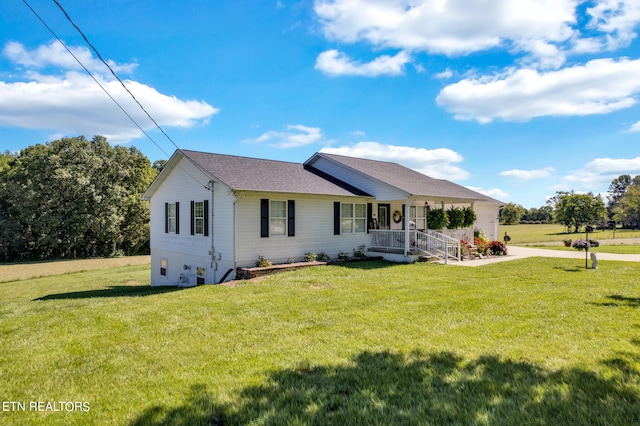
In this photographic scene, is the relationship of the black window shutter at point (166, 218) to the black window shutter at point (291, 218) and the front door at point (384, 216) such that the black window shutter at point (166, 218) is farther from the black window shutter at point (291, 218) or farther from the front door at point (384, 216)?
the front door at point (384, 216)

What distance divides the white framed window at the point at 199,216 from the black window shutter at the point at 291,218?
3.80 meters

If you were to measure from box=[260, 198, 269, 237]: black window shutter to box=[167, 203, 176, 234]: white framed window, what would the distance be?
20.0 ft

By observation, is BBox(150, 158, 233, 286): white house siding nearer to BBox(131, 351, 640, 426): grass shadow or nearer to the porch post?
the porch post

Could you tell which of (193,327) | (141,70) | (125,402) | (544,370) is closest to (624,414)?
(544,370)

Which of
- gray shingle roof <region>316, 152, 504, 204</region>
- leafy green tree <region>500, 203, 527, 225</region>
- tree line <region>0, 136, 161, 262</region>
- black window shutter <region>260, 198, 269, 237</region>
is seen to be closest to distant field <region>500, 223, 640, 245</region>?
gray shingle roof <region>316, 152, 504, 204</region>

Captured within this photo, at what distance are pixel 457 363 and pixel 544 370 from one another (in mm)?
936

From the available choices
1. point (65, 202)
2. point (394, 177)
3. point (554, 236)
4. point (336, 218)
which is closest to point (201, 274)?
point (336, 218)

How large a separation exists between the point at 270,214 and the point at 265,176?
6.65 feet

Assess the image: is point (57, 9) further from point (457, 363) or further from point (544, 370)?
point (544, 370)

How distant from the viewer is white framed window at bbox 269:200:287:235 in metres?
13.2

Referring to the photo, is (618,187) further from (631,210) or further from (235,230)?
(235,230)

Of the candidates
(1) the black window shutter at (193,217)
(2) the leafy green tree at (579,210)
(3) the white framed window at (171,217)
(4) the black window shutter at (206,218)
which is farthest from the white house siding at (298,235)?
(2) the leafy green tree at (579,210)

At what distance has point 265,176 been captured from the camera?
14273 millimetres

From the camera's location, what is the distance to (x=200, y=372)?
161 inches
